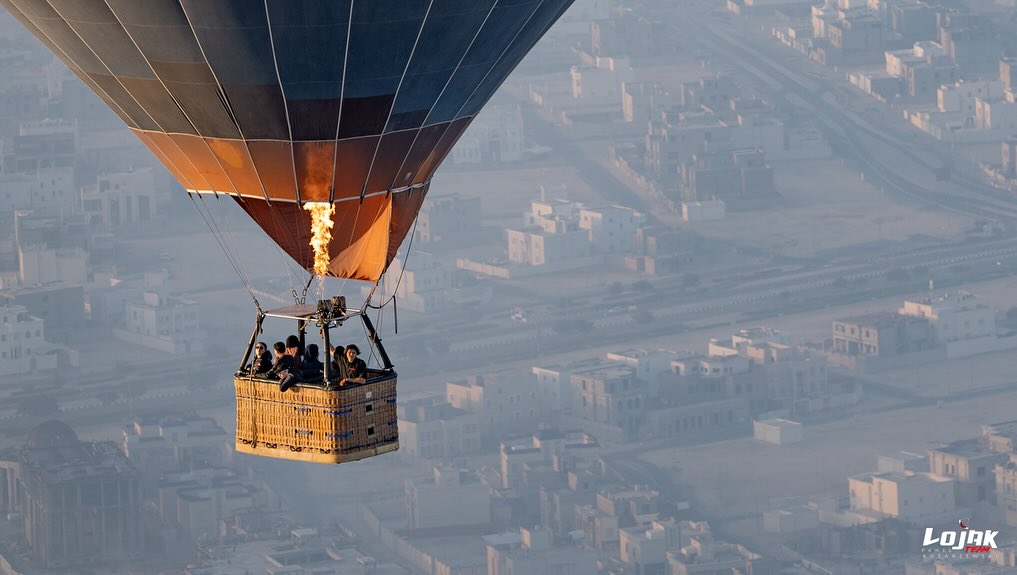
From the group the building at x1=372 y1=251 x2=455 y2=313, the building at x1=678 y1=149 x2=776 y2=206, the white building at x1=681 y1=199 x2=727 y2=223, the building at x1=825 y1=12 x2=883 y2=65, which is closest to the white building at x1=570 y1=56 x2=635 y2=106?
the building at x1=825 y1=12 x2=883 y2=65

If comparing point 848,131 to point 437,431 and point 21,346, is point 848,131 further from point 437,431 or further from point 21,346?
point 437,431

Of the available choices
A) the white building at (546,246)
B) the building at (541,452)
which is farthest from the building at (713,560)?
the white building at (546,246)

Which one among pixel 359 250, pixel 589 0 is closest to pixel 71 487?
pixel 359 250

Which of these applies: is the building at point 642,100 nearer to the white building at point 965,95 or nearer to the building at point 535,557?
the white building at point 965,95

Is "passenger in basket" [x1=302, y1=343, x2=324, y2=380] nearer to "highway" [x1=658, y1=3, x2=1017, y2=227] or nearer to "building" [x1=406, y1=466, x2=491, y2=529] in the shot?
"building" [x1=406, y1=466, x2=491, y2=529]

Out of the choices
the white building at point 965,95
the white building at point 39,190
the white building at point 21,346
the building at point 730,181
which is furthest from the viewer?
the white building at point 965,95

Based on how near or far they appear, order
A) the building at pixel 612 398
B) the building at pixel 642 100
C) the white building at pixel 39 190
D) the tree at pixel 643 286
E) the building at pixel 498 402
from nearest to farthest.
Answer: the building at pixel 612 398 < the building at pixel 498 402 < the tree at pixel 643 286 < the white building at pixel 39 190 < the building at pixel 642 100

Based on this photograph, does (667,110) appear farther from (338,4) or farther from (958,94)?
(338,4)
